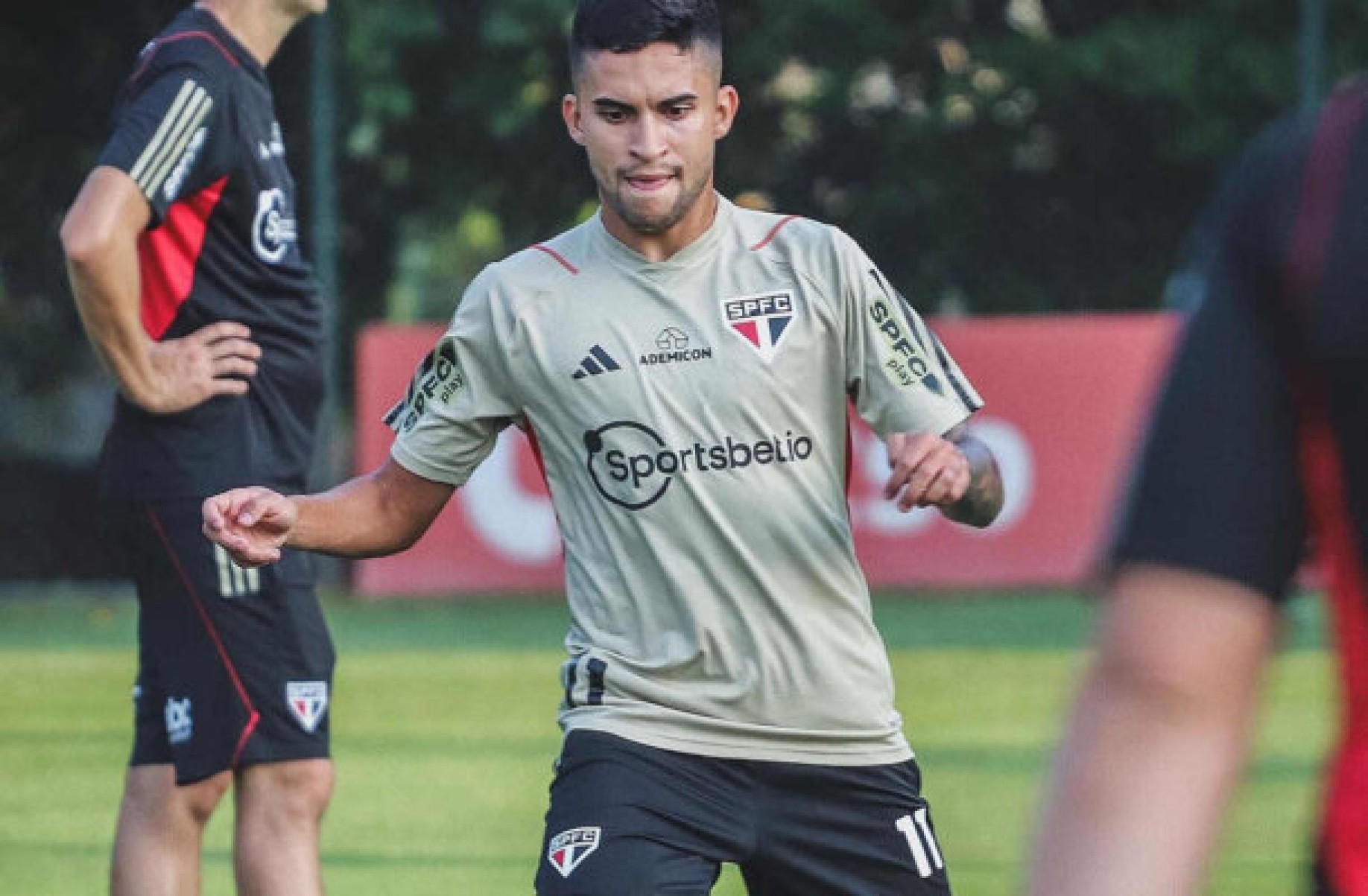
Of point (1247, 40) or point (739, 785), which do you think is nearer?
point (739, 785)

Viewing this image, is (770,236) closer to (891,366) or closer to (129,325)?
(891,366)

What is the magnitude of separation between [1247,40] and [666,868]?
1555cm

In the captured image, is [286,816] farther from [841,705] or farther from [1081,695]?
[1081,695]

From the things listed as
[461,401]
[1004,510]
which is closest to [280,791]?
[461,401]

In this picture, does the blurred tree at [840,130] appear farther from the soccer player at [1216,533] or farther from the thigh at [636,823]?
the soccer player at [1216,533]

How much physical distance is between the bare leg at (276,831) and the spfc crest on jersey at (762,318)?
1.51 m

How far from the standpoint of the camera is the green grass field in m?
7.67

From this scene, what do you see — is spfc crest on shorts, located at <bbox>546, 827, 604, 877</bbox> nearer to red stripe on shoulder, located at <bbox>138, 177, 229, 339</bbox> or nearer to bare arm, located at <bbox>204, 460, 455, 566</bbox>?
bare arm, located at <bbox>204, 460, 455, 566</bbox>

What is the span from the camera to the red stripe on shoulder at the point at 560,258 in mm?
4512

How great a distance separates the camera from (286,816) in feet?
17.4

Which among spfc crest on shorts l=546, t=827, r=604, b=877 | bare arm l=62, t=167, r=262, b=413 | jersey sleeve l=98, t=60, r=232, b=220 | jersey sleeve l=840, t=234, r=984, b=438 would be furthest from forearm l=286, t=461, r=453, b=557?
jersey sleeve l=98, t=60, r=232, b=220

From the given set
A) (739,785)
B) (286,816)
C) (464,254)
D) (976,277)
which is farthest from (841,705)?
(464,254)

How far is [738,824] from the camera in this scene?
4.14 meters

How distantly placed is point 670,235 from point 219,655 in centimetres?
140
